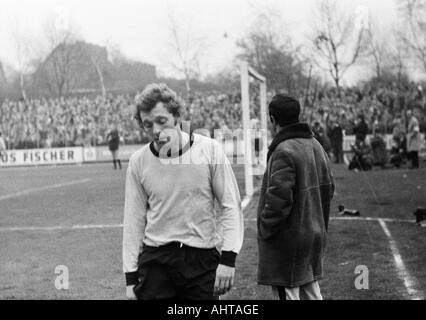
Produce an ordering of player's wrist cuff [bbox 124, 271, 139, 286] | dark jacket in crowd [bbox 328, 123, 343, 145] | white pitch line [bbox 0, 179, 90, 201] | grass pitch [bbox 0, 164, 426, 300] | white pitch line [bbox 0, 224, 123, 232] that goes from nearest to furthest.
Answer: player's wrist cuff [bbox 124, 271, 139, 286] → grass pitch [bbox 0, 164, 426, 300] → white pitch line [bbox 0, 224, 123, 232] → white pitch line [bbox 0, 179, 90, 201] → dark jacket in crowd [bbox 328, 123, 343, 145]

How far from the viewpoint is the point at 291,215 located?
4.21 m

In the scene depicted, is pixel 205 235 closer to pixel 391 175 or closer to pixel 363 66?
pixel 391 175

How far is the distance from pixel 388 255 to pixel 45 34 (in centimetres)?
2742

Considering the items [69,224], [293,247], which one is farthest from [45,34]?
[293,247]

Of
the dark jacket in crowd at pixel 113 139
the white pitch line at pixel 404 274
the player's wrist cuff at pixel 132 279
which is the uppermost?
the dark jacket in crowd at pixel 113 139

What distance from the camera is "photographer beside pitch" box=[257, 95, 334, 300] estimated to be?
4.14 m

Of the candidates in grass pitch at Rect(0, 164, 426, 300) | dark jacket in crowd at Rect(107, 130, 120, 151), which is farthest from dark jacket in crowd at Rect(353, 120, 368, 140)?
dark jacket in crowd at Rect(107, 130, 120, 151)

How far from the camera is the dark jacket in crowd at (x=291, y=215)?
13.5ft

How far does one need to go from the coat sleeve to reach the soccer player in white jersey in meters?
0.57

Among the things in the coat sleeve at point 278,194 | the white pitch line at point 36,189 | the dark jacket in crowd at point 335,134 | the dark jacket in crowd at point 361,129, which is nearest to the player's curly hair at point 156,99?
the coat sleeve at point 278,194

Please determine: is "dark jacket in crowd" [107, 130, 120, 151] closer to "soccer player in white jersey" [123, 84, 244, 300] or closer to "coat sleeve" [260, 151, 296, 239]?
"coat sleeve" [260, 151, 296, 239]

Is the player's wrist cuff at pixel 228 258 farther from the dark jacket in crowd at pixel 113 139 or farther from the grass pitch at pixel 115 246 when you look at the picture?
the dark jacket in crowd at pixel 113 139

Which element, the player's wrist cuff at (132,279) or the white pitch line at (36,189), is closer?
the player's wrist cuff at (132,279)
